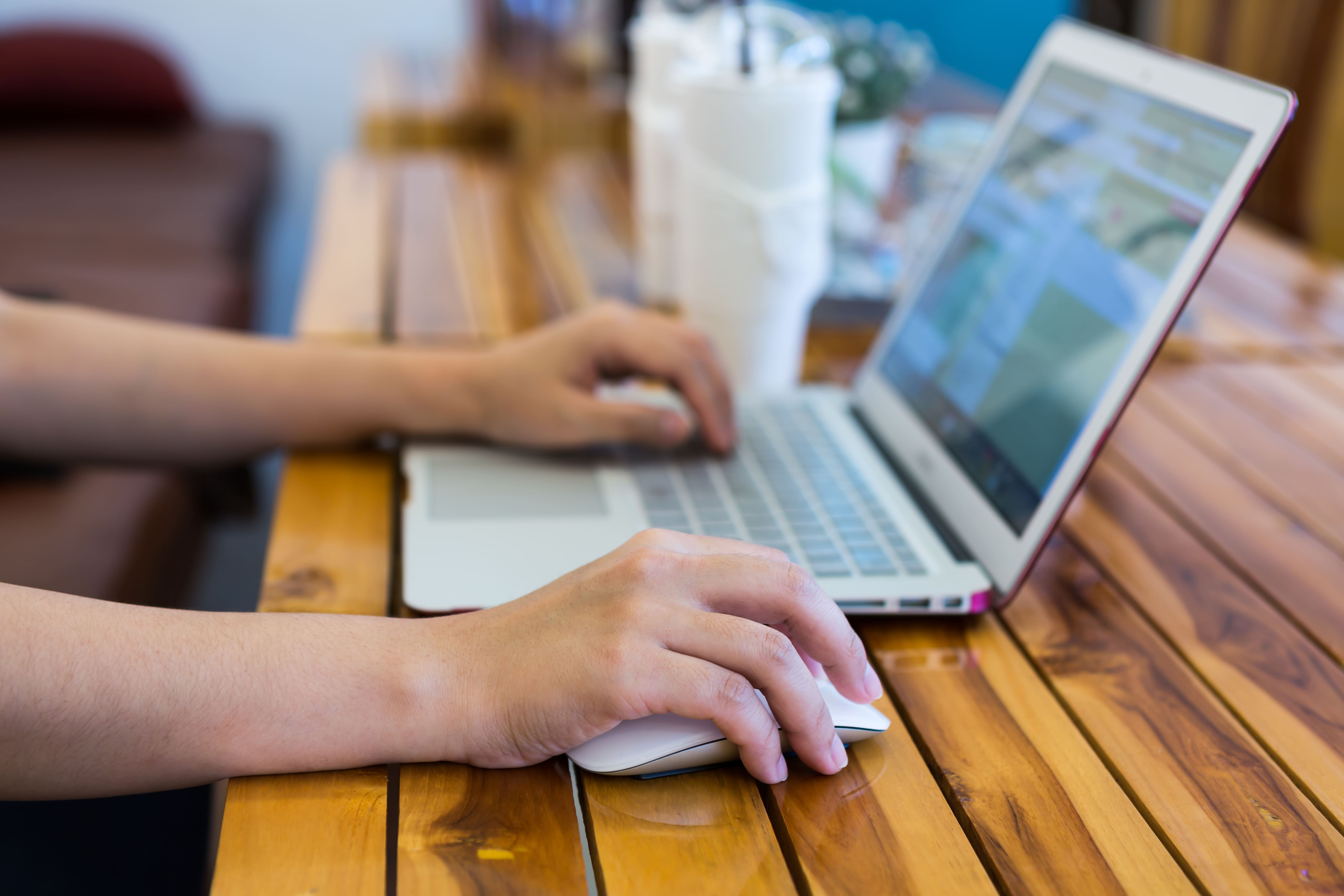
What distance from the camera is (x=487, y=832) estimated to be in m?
0.43

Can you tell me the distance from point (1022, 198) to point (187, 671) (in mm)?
560

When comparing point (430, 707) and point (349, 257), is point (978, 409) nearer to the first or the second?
point (430, 707)

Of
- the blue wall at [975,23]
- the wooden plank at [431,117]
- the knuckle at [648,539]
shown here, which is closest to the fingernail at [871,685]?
the knuckle at [648,539]

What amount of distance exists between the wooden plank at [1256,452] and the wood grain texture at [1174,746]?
19 centimetres

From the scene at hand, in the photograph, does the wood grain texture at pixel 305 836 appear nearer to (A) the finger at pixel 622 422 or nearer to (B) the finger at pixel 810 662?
(B) the finger at pixel 810 662

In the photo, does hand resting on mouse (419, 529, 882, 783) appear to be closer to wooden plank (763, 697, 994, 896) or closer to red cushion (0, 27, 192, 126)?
wooden plank (763, 697, 994, 896)

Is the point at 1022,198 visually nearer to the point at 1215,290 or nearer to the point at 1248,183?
the point at 1248,183

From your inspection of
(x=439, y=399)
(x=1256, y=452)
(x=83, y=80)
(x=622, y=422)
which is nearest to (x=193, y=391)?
(x=439, y=399)

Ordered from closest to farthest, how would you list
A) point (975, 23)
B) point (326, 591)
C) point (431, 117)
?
1. point (326, 591)
2. point (431, 117)
3. point (975, 23)

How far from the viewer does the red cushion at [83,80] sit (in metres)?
2.62

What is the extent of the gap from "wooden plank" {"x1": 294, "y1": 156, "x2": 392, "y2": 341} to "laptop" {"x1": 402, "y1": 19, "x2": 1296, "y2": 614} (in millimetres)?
281

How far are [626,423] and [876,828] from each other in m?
0.33

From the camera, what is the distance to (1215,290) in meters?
1.14

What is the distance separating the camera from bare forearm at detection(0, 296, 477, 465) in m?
0.74
